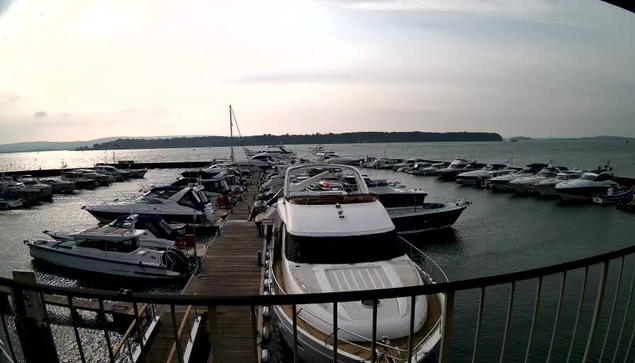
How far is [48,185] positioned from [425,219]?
40.4 metres

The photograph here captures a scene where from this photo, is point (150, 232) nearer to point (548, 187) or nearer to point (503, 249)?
point (503, 249)

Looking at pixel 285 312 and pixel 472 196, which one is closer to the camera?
pixel 285 312

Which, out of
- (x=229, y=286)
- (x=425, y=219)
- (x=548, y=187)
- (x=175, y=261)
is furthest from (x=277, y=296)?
(x=548, y=187)

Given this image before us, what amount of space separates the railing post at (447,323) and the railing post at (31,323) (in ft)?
8.85

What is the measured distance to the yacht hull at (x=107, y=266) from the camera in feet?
48.8

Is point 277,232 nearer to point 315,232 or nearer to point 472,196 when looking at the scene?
point 315,232

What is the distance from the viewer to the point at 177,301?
191cm

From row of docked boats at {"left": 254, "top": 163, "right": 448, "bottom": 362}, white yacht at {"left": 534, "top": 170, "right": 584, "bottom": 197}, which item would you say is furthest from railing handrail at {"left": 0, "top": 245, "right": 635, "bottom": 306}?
white yacht at {"left": 534, "top": 170, "right": 584, "bottom": 197}

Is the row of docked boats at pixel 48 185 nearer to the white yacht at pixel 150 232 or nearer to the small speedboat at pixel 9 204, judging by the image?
the small speedboat at pixel 9 204

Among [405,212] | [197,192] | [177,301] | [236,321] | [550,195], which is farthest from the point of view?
[550,195]

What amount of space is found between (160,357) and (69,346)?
540 cm

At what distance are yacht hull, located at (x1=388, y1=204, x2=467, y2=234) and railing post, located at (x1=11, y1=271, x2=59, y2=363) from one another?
66.1 feet

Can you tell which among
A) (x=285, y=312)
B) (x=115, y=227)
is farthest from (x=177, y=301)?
(x=115, y=227)

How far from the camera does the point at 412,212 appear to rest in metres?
22.3
